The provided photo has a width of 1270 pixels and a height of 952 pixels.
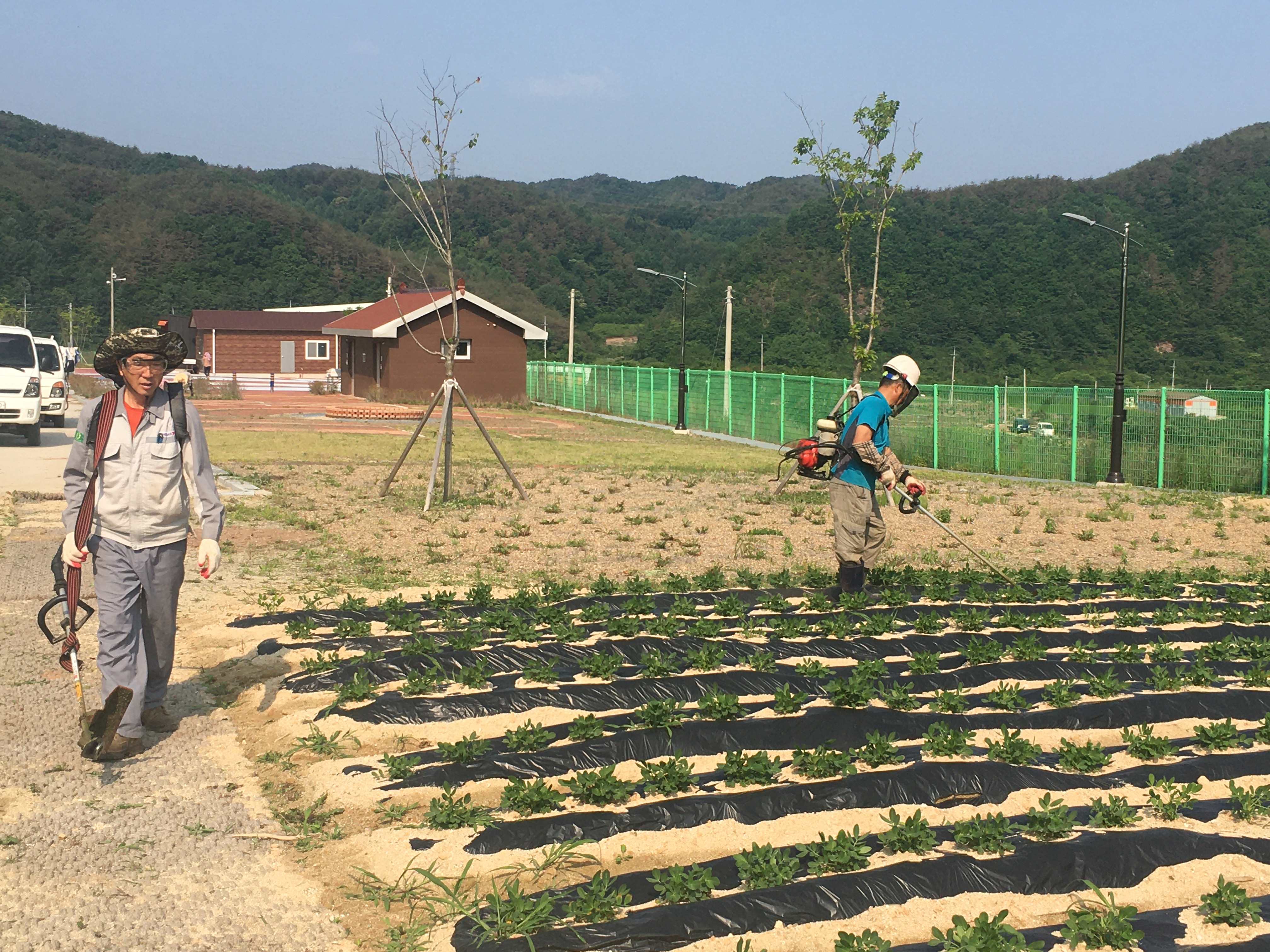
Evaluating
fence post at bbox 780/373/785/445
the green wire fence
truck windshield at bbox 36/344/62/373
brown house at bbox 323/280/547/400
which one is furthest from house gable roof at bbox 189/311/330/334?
truck windshield at bbox 36/344/62/373

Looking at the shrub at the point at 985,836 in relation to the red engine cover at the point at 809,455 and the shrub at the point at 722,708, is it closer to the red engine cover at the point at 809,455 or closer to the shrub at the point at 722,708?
the shrub at the point at 722,708

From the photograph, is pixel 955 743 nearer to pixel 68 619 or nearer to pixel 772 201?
pixel 68 619

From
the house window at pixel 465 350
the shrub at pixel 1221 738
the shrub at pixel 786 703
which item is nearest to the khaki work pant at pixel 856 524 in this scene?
the shrub at pixel 786 703

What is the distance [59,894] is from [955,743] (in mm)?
3541

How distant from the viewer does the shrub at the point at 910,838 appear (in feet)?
14.1

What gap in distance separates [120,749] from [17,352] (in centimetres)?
1838

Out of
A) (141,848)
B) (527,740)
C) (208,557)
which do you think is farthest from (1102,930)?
(208,557)

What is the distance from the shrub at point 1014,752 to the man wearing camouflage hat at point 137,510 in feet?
11.6

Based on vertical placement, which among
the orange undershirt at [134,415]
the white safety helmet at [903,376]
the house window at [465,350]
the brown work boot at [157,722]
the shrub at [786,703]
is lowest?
the brown work boot at [157,722]

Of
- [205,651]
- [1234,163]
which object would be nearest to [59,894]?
[205,651]

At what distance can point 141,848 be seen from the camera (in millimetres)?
4461

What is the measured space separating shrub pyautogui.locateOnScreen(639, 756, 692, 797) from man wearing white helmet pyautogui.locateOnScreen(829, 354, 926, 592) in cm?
341

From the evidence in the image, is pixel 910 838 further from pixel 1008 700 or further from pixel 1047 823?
pixel 1008 700

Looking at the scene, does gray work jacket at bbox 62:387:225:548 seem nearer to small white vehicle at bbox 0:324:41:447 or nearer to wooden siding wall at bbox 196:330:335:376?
small white vehicle at bbox 0:324:41:447
